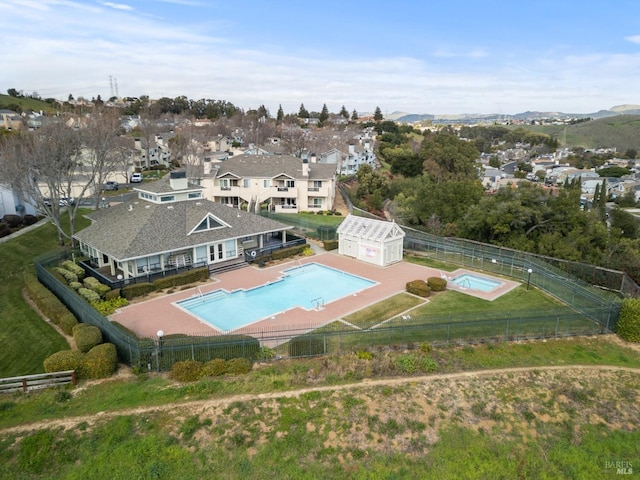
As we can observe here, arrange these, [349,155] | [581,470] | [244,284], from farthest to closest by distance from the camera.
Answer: [349,155] < [244,284] < [581,470]

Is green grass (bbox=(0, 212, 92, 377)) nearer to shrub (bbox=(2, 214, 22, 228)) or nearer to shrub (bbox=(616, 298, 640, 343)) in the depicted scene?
shrub (bbox=(2, 214, 22, 228))

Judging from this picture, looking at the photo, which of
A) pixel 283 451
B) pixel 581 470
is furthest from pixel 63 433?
pixel 581 470

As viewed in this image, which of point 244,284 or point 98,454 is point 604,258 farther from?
point 98,454

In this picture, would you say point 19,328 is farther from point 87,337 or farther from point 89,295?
point 87,337

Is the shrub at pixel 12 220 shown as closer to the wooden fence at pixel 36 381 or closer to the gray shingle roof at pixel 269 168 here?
the gray shingle roof at pixel 269 168

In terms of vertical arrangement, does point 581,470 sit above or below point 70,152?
below

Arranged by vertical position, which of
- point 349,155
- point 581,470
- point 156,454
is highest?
point 349,155

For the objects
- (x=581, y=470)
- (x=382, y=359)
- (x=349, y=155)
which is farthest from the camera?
(x=349, y=155)

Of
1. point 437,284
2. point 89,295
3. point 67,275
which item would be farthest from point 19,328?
point 437,284

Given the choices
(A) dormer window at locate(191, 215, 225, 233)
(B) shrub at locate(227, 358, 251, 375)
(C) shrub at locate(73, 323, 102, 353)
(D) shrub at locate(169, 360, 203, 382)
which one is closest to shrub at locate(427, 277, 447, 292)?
(B) shrub at locate(227, 358, 251, 375)

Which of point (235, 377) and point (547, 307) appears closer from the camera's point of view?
point (235, 377)
